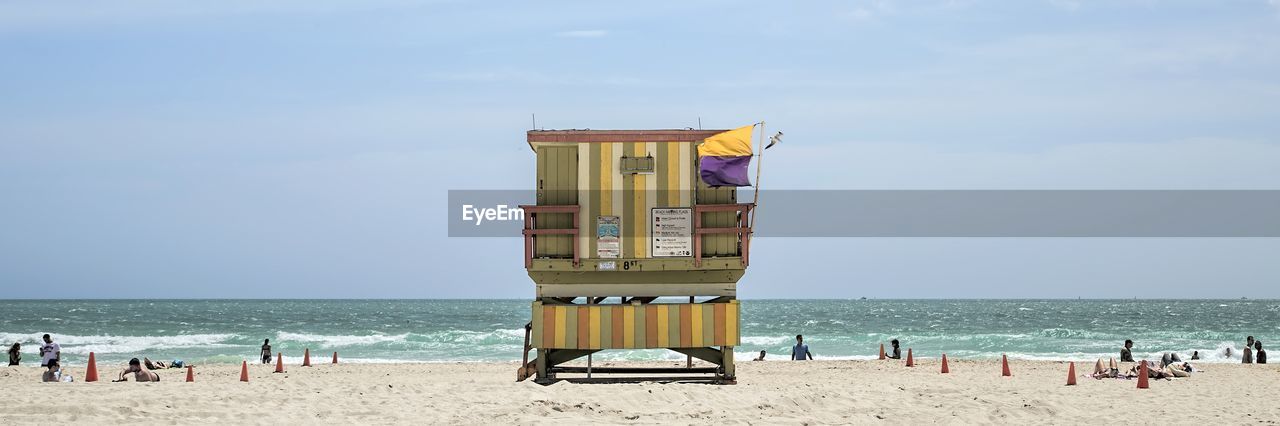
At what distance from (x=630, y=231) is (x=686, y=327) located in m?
1.83

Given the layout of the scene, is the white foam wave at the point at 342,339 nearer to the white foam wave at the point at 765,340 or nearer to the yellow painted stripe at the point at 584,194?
the white foam wave at the point at 765,340

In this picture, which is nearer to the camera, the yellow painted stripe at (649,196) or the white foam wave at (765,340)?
the yellow painted stripe at (649,196)

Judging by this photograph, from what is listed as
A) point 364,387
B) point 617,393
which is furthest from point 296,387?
point 617,393

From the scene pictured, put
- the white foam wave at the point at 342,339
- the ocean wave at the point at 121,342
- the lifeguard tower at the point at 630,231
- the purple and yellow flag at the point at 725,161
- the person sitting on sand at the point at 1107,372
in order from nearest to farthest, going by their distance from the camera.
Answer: the purple and yellow flag at the point at 725,161 → the lifeguard tower at the point at 630,231 → the person sitting on sand at the point at 1107,372 → the ocean wave at the point at 121,342 → the white foam wave at the point at 342,339

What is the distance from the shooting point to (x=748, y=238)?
18.6 metres

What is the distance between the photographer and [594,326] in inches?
746

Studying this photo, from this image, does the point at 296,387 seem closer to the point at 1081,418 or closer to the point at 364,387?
the point at 364,387

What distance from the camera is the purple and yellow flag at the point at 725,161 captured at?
18.3m

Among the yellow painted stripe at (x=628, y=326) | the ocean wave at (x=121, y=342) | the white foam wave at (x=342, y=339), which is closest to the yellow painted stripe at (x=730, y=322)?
the yellow painted stripe at (x=628, y=326)

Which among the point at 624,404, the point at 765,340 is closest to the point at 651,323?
the point at 624,404

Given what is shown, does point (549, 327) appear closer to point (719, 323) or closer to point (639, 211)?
point (639, 211)

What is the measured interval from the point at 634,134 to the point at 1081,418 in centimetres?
786

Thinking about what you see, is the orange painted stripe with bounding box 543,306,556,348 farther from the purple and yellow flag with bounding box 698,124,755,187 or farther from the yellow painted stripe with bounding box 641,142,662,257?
the purple and yellow flag with bounding box 698,124,755,187

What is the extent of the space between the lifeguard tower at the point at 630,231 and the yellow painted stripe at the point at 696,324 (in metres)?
0.02
